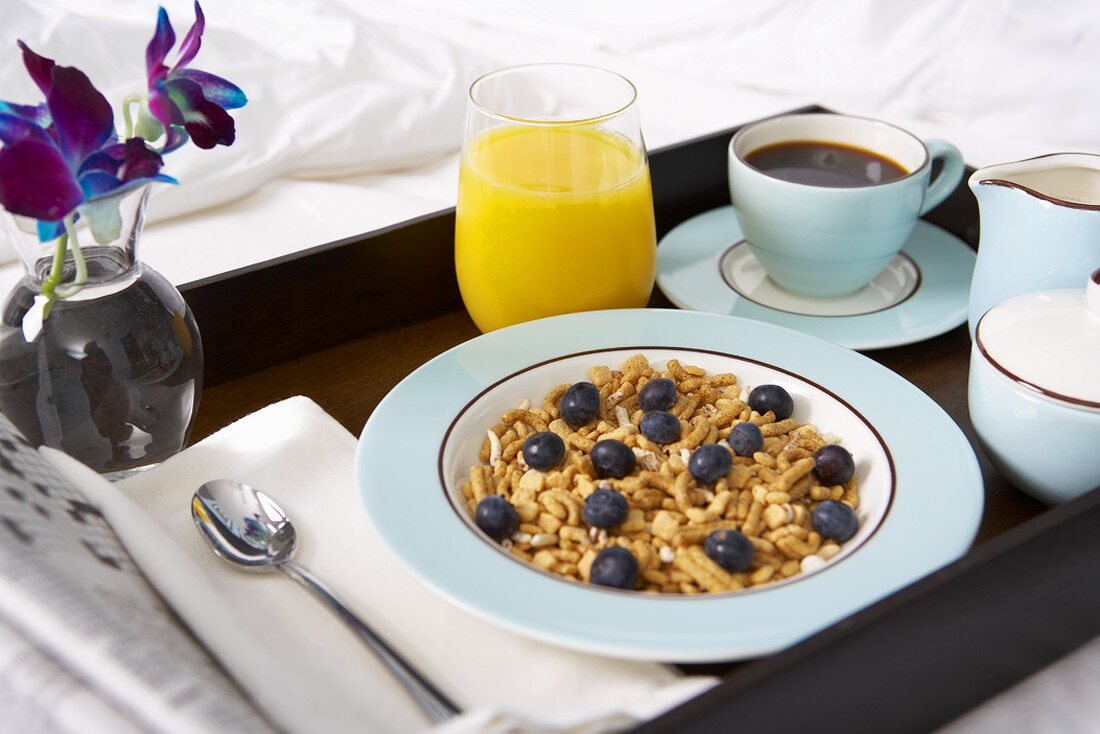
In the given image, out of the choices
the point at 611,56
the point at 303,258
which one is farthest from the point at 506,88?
the point at 611,56

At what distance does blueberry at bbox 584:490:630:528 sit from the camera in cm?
63

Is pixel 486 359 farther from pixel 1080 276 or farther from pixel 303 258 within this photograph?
pixel 1080 276

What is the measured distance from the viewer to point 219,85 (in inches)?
25.7

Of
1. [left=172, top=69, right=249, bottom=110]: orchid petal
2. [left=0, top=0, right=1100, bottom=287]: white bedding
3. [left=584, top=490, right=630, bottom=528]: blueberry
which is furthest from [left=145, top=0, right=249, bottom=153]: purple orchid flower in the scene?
[left=0, top=0, right=1100, bottom=287]: white bedding

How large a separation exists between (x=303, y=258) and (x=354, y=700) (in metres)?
0.42

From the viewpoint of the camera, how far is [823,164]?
0.98 meters

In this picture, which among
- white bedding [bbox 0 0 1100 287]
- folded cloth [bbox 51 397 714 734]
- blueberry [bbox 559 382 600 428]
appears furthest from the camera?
white bedding [bbox 0 0 1100 287]

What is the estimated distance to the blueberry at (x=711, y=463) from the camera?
2.19 ft

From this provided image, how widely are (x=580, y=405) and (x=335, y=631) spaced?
222 mm

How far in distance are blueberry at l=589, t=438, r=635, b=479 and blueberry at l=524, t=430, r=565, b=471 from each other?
2cm

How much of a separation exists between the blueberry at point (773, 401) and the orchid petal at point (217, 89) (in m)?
0.38

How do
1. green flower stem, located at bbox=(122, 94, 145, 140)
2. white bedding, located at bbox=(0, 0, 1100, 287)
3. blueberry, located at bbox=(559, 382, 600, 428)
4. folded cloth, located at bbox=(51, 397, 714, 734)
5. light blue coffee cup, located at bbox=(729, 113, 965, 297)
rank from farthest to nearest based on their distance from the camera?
white bedding, located at bbox=(0, 0, 1100, 287) < light blue coffee cup, located at bbox=(729, 113, 965, 297) < blueberry, located at bbox=(559, 382, 600, 428) < green flower stem, located at bbox=(122, 94, 145, 140) < folded cloth, located at bbox=(51, 397, 714, 734)

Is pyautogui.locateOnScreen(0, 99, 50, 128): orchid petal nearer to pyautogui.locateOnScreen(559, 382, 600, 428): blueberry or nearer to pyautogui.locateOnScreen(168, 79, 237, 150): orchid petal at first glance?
pyautogui.locateOnScreen(168, 79, 237, 150): orchid petal

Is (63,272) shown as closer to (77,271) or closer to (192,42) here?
(77,271)
